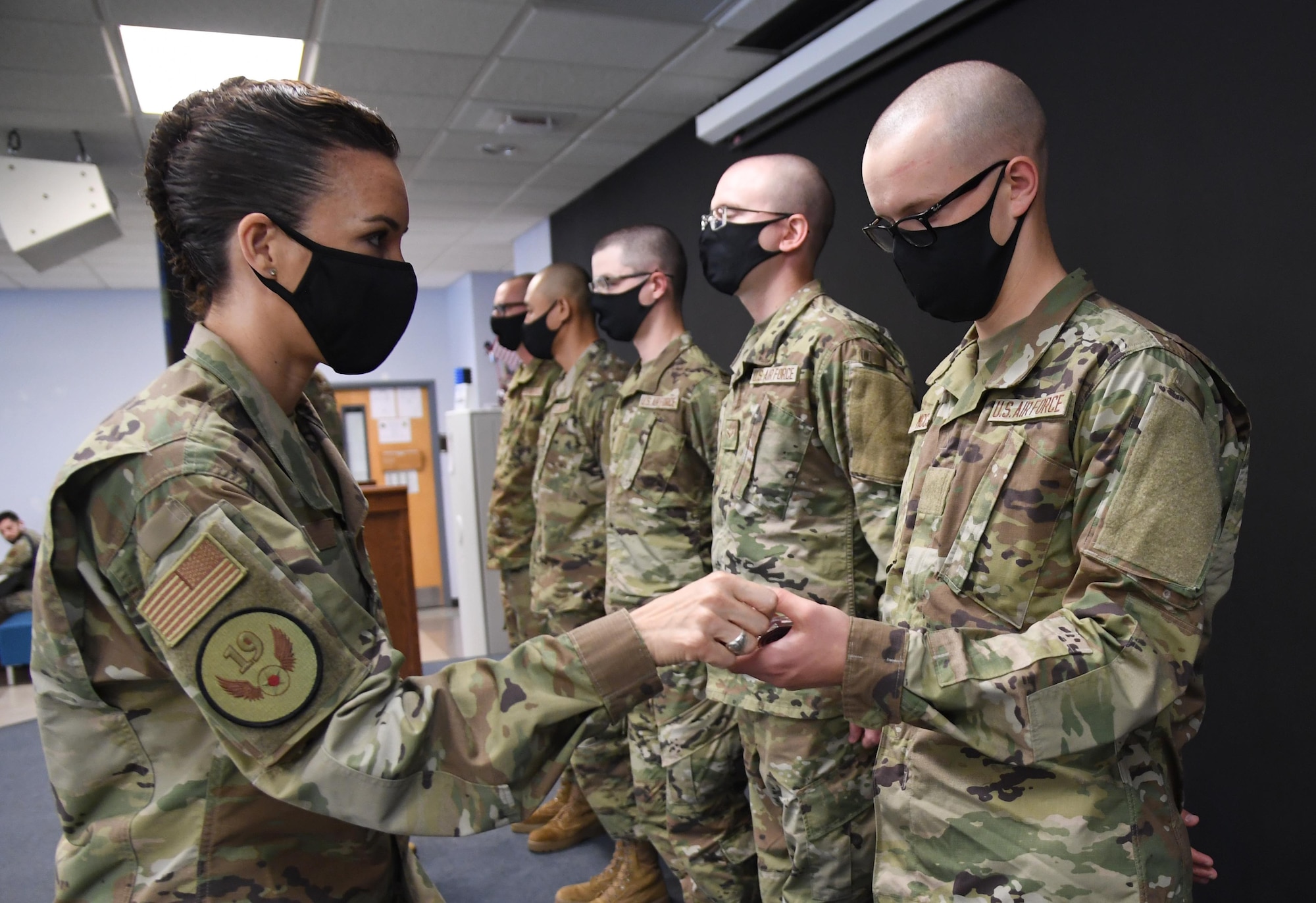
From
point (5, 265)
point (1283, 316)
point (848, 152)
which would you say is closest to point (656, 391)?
point (848, 152)

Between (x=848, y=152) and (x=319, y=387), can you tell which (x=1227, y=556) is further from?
(x=848, y=152)

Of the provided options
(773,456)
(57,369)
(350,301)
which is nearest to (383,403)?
(57,369)

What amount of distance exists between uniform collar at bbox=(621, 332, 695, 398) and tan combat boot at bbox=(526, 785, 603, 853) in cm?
143

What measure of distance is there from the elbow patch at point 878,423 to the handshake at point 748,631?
0.75m

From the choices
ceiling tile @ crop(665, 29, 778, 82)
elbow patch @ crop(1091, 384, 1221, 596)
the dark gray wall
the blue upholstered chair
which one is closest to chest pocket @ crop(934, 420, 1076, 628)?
elbow patch @ crop(1091, 384, 1221, 596)

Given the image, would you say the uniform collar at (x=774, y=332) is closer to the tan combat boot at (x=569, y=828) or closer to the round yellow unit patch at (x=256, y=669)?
the round yellow unit patch at (x=256, y=669)

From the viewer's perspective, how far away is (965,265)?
1228 millimetres

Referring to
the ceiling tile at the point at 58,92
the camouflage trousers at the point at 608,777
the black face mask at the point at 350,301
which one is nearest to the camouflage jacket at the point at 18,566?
the ceiling tile at the point at 58,92

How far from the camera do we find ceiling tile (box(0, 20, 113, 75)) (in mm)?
2844

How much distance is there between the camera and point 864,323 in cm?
192

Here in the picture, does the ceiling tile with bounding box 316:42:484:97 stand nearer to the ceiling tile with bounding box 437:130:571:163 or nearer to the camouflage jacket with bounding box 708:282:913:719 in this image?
the ceiling tile with bounding box 437:130:571:163

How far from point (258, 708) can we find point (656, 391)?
188 cm

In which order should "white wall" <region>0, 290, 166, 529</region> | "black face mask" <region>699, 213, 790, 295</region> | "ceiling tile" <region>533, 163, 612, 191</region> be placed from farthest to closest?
"white wall" <region>0, 290, 166, 529</region>, "ceiling tile" <region>533, 163, 612, 191</region>, "black face mask" <region>699, 213, 790, 295</region>

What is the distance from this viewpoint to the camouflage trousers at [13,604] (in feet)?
19.2
